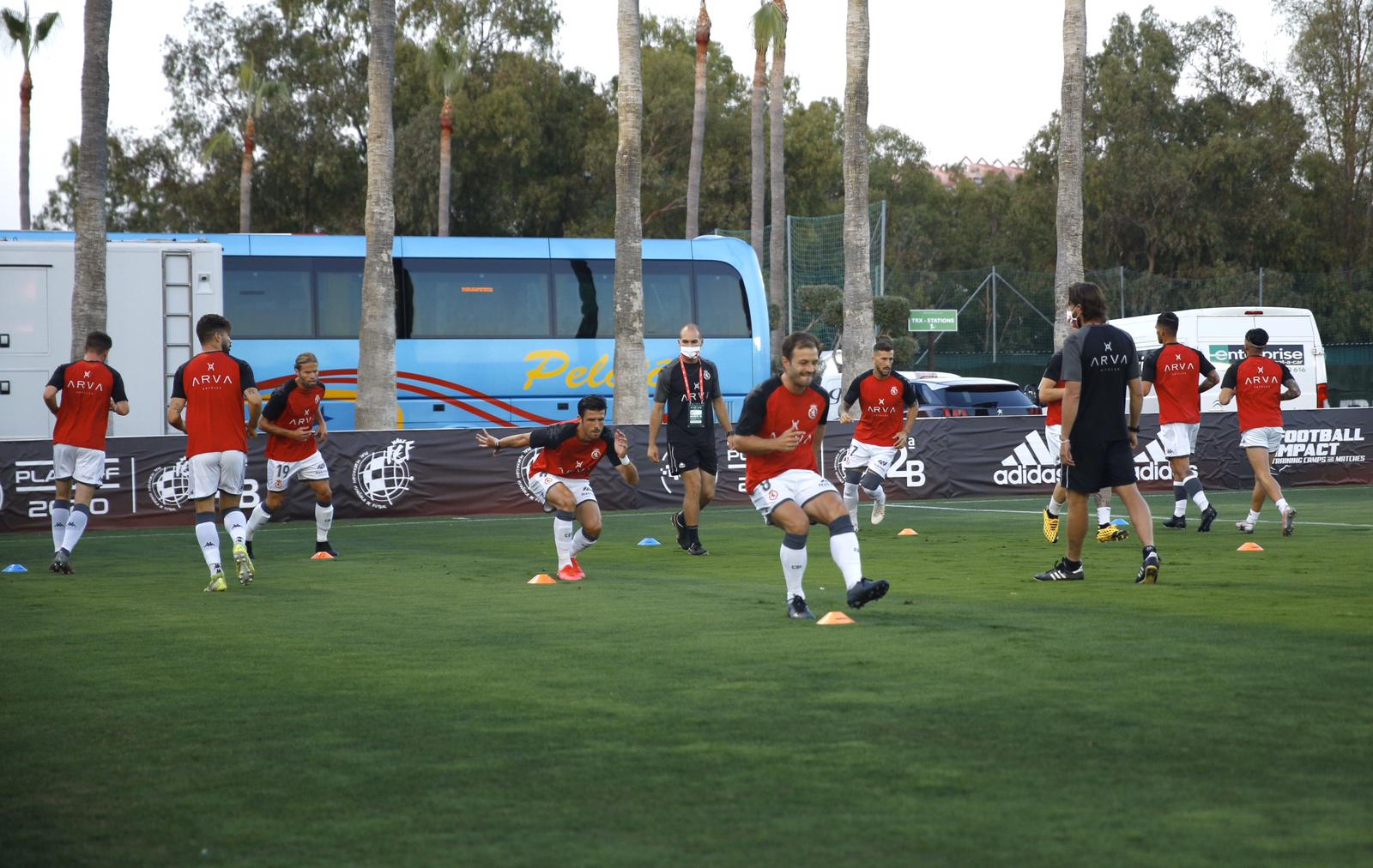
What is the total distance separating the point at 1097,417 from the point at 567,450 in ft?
13.6

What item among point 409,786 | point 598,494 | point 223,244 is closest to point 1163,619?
point 409,786

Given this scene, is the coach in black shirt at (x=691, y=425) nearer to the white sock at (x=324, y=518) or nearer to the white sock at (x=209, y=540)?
the white sock at (x=324, y=518)

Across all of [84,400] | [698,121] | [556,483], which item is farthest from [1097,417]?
[698,121]

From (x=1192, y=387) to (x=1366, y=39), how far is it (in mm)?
47625

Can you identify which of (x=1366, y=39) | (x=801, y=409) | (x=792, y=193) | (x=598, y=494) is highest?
(x=1366, y=39)

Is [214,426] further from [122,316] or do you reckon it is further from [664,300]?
[664,300]

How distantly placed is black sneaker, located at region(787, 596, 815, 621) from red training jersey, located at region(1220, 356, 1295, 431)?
8000 millimetres

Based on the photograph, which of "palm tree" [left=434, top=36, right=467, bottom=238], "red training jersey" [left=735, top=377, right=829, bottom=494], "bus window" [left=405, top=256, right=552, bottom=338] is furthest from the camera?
"palm tree" [left=434, top=36, right=467, bottom=238]

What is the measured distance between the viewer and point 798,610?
920cm

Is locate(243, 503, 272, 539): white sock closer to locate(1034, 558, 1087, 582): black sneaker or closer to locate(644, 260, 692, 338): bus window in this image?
locate(1034, 558, 1087, 582): black sneaker

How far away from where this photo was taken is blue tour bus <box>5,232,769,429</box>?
26.2m

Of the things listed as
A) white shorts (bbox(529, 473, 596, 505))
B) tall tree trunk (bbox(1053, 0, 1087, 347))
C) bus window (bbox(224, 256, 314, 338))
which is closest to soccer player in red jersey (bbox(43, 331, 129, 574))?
white shorts (bbox(529, 473, 596, 505))

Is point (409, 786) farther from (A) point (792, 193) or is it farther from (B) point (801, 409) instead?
(A) point (792, 193)

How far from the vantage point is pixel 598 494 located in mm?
21875
